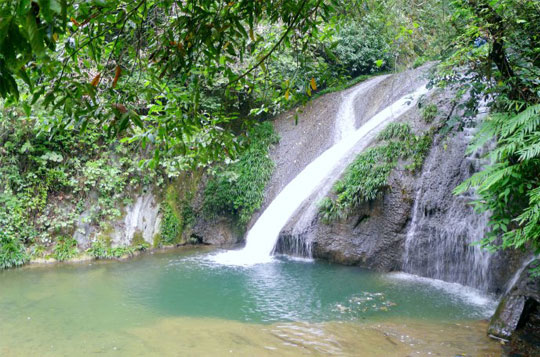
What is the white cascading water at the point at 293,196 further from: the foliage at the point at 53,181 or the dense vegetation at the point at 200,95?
the foliage at the point at 53,181

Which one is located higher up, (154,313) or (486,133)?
Answer: (486,133)

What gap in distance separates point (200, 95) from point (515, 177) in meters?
5.02

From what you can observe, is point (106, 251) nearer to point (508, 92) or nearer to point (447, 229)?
point (447, 229)

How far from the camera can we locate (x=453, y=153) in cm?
825

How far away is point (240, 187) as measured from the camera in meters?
11.1

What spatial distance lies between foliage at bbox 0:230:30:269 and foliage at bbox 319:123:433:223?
637cm

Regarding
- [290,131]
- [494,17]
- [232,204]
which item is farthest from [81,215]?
[494,17]

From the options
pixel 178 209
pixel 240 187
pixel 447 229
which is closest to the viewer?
pixel 447 229

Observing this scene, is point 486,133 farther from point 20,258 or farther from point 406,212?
point 20,258

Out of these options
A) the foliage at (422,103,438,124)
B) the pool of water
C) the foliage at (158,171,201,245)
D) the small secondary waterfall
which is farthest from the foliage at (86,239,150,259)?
the foliage at (422,103,438,124)

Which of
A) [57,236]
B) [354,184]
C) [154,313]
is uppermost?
[354,184]

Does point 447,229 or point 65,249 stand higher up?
point 447,229

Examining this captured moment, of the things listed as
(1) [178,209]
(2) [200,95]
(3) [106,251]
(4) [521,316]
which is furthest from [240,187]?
(4) [521,316]

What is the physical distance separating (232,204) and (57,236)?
4.13 meters
